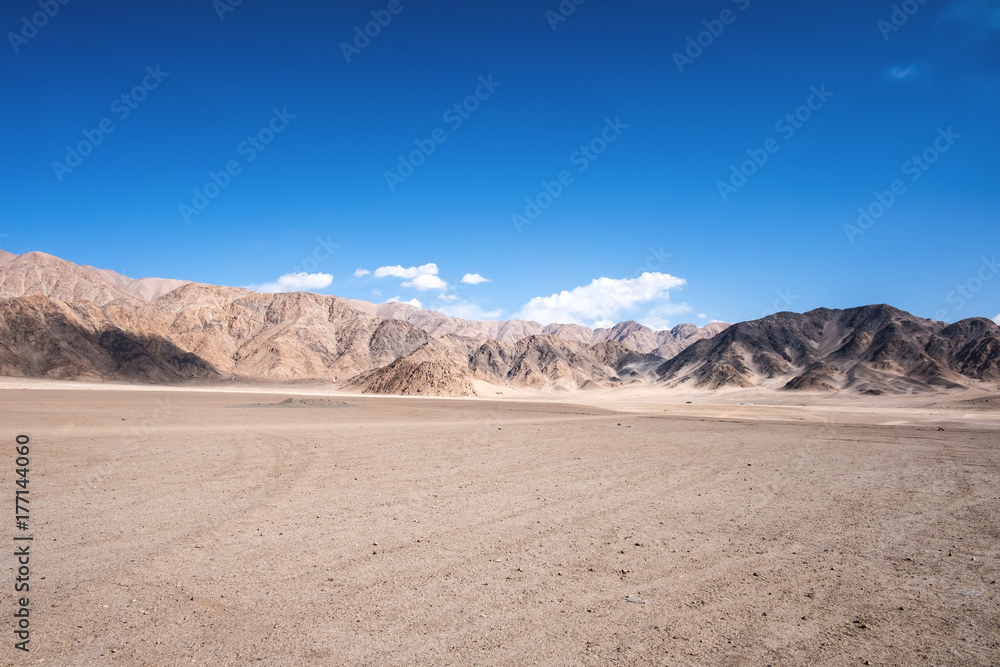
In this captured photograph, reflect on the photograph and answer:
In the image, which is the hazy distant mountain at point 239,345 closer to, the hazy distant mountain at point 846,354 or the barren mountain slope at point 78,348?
the barren mountain slope at point 78,348

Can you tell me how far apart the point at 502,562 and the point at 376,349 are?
172 meters

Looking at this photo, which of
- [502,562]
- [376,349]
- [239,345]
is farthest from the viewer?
[376,349]

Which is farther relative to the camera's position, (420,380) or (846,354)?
(846,354)

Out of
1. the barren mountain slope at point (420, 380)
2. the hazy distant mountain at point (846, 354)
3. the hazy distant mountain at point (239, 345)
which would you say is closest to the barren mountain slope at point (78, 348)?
the hazy distant mountain at point (239, 345)

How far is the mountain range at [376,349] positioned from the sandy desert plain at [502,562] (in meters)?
78.1

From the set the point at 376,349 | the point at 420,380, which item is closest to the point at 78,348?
the point at 420,380

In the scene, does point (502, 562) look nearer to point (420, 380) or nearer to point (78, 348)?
point (420, 380)

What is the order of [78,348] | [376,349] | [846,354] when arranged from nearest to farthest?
[78,348] < [846,354] < [376,349]

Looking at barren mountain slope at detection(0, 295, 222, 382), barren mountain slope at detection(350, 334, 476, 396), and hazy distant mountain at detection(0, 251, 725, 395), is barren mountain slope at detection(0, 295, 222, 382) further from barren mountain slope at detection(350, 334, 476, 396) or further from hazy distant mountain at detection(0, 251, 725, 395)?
barren mountain slope at detection(350, 334, 476, 396)

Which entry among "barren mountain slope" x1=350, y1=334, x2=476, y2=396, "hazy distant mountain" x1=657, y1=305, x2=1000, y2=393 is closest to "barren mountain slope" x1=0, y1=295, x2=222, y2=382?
"barren mountain slope" x1=350, y1=334, x2=476, y2=396

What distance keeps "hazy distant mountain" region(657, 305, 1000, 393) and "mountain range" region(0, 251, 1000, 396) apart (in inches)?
15.4

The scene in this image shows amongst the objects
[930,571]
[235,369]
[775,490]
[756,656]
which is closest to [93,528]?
[756,656]

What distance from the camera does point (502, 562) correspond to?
7617 millimetres

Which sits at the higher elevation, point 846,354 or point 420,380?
point 846,354
